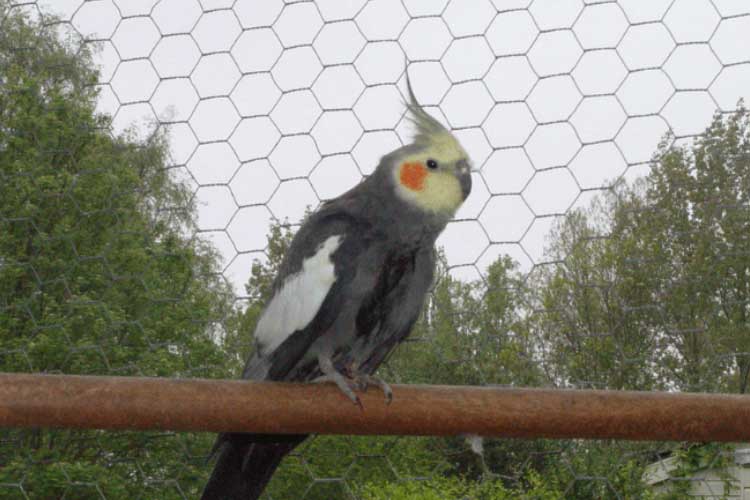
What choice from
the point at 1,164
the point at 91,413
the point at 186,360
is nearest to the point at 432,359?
the point at 186,360

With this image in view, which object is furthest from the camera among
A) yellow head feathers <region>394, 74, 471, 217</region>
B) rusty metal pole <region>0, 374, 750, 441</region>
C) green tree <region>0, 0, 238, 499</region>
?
green tree <region>0, 0, 238, 499</region>

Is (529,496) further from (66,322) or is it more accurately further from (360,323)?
(66,322)

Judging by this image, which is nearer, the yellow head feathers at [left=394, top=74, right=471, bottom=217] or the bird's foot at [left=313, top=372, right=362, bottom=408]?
the bird's foot at [left=313, top=372, right=362, bottom=408]

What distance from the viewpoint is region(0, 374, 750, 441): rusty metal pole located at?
2.54 ft

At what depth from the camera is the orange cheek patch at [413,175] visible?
0.91m

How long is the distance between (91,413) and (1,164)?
1.78 m

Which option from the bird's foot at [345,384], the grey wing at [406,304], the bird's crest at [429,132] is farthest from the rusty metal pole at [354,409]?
the bird's crest at [429,132]

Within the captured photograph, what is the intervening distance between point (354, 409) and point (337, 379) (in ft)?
0.14

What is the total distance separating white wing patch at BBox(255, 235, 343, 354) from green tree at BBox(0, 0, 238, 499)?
67cm

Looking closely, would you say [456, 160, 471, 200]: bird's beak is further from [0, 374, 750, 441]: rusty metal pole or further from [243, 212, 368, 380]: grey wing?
[0, 374, 750, 441]: rusty metal pole

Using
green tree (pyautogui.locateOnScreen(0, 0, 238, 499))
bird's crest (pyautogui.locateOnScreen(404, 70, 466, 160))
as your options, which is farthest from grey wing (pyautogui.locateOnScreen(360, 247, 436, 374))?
green tree (pyautogui.locateOnScreen(0, 0, 238, 499))

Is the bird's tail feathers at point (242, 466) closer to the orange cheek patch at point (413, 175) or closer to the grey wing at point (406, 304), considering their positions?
the grey wing at point (406, 304)

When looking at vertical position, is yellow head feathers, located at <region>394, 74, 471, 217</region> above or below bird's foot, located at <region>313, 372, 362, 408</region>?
above

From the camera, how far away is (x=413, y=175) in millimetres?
919
